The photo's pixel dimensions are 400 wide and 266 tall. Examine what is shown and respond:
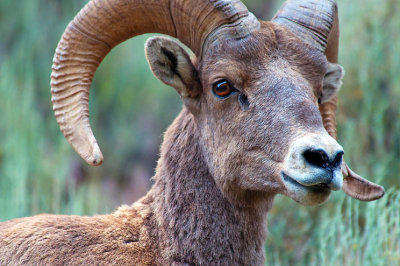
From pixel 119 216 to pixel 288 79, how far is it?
1.61 meters

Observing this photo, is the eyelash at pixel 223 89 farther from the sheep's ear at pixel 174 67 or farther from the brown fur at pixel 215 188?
the sheep's ear at pixel 174 67

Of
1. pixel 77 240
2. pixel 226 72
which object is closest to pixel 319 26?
pixel 226 72

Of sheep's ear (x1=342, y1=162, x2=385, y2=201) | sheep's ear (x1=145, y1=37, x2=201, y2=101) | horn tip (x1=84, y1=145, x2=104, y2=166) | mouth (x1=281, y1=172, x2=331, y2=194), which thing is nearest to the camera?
mouth (x1=281, y1=172, x2=331, y2=194)

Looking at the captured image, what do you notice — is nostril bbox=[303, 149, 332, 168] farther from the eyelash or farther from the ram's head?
the eyelash

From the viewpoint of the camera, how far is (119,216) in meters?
4.35

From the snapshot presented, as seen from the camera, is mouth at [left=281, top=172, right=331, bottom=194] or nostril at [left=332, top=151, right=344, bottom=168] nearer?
nostril at [left=332, top=151, right=344, bottom=168]

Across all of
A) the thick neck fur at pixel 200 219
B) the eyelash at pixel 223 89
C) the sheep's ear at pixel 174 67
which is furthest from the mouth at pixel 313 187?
the sheep's ear at pixel 174 67

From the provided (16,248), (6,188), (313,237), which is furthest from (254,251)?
(6,188)

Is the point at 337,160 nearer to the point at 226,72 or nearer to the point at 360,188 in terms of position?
the point at 226,72

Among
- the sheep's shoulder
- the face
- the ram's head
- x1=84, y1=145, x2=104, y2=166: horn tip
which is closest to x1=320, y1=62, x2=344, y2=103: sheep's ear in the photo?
the ram's head

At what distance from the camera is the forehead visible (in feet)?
13.4

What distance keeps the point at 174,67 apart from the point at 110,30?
0.55 m

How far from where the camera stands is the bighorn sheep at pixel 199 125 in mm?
3963

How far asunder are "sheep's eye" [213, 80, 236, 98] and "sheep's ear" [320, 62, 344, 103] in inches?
41.7
